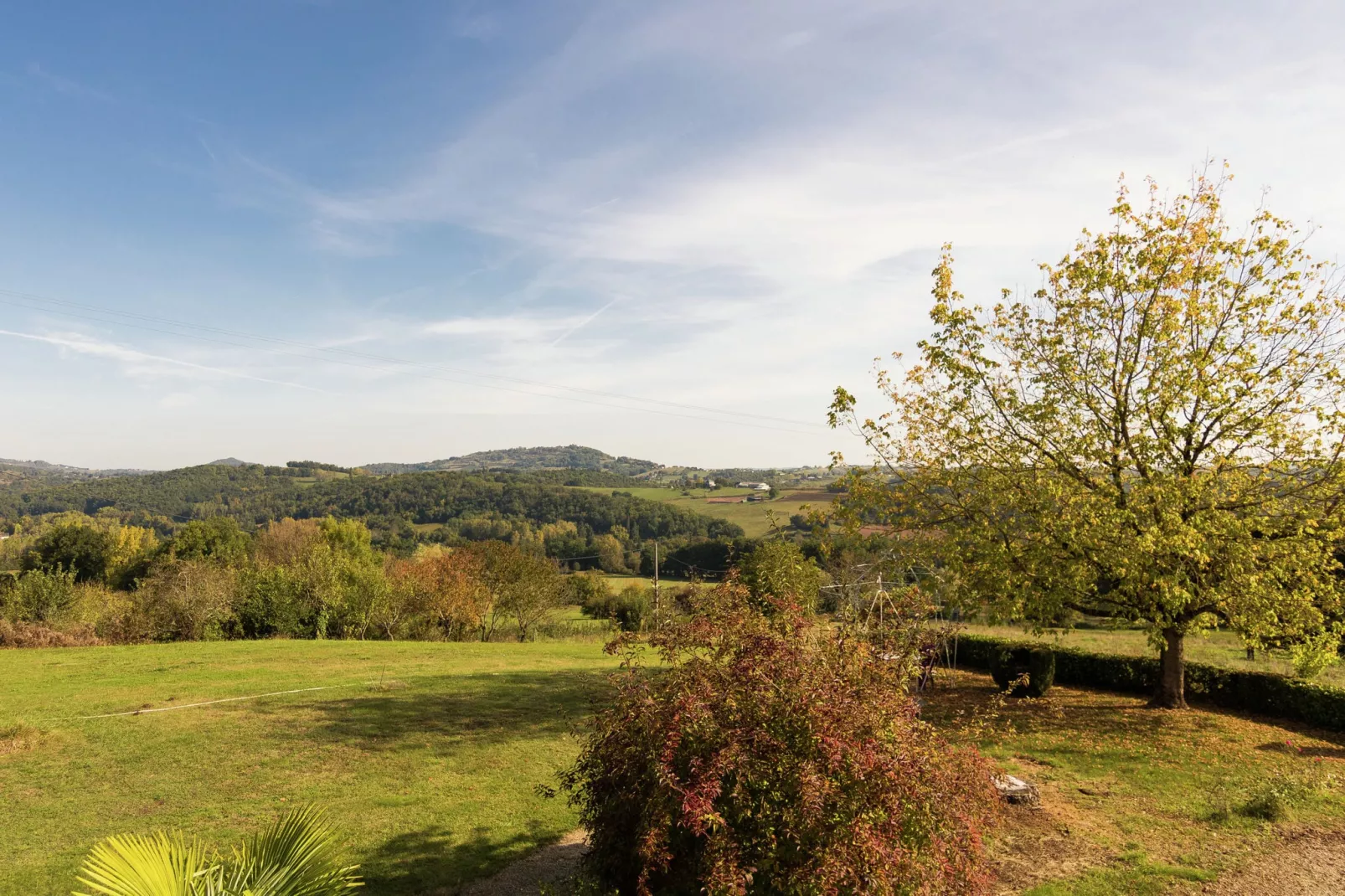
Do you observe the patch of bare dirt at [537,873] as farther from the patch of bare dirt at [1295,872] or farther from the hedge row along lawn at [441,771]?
the patch of bare dirt at [1295,872]

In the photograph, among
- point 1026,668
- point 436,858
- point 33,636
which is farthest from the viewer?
point 33,636

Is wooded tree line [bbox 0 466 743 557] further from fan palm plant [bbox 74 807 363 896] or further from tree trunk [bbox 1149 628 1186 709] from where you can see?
fan palm plant [bbox 74 807 363 896]

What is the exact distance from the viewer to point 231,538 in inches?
2058

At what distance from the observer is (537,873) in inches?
279

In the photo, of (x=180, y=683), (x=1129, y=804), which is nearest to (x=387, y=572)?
(x=180, y=683)

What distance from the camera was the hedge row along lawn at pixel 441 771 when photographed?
24.0 ft

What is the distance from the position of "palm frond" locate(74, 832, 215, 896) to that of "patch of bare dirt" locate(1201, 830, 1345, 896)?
866cm

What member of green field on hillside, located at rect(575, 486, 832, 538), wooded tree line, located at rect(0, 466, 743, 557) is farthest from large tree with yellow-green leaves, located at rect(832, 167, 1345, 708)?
wooded tree line, located at rect(0, 466, 743, 557)

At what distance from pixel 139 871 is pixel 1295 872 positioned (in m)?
10.1

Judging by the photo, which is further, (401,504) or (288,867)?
(401,504)

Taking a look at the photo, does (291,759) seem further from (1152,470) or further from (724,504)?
(724,504)

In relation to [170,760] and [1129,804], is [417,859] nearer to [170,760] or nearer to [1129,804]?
[170,760]

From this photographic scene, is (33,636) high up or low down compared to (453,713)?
down

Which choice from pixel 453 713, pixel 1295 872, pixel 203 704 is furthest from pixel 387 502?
pixel 1295 872
